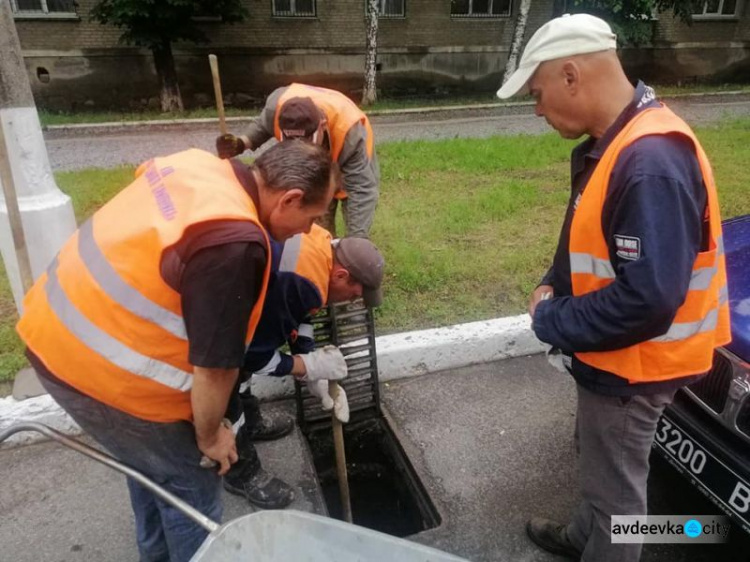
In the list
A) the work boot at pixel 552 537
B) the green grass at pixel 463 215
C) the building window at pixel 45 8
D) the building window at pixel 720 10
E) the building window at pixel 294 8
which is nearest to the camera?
the work boot at pixel 552 537

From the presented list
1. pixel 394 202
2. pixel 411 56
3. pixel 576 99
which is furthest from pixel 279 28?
pixel 576 99

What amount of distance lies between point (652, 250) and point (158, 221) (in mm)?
1221

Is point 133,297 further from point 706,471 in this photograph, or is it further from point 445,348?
point 445,348

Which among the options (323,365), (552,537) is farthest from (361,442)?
(552,537)

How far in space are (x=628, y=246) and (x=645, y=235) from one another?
6 cm

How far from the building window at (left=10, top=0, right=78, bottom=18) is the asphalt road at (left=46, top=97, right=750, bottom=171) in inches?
197

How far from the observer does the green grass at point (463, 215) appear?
389 centimetres

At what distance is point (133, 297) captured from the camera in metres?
1.44

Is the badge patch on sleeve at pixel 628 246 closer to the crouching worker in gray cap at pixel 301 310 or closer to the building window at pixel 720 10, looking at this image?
the crouching worker in gray cap at pixel 301 310

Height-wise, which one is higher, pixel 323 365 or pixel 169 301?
pixel 169 301

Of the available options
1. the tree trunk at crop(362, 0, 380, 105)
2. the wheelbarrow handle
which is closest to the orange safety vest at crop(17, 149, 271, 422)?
the wheelbarrow handle

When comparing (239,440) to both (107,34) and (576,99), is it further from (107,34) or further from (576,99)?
(107,34)

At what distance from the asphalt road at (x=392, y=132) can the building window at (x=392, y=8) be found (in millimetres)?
4884

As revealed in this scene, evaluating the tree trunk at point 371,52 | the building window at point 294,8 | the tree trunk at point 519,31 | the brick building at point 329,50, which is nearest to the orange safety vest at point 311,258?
the tree trunk at point 371,52
